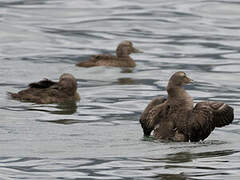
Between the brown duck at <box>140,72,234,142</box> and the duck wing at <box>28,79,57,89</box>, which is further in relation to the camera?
the duck wing at <box>28,79,57,89</box>

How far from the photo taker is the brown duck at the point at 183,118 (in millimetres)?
15711

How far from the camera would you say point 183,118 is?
15.8 meters

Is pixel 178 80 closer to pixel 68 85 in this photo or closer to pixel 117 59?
pixel 68 85

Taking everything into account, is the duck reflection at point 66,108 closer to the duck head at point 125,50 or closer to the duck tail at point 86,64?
the duck tail at point 86,64

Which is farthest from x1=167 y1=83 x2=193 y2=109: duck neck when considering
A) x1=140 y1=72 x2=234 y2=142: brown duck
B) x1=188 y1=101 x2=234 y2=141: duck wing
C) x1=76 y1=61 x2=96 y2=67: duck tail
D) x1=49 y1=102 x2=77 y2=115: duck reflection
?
x1=76 y1=61 x2=96 y2=67: duck tail

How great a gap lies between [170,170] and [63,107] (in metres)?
6.63

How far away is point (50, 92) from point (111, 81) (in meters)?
3.29

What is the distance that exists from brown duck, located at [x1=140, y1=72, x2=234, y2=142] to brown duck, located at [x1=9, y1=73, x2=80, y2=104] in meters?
4.45

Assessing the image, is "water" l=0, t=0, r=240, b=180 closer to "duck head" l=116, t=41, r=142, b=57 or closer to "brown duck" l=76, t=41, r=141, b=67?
"brown duck" l=76, t=41, r=141, b=67

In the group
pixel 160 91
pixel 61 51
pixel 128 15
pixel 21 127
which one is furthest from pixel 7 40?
pixel 21 127

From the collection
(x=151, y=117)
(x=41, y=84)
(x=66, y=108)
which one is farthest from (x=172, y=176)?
(x=41, y=84)

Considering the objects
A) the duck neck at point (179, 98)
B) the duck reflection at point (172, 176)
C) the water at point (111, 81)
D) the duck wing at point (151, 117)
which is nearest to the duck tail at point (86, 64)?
the water at point (111, 81)

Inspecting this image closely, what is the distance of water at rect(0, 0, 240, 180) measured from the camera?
1427 cm

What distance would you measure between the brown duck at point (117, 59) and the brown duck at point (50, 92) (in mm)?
3622
